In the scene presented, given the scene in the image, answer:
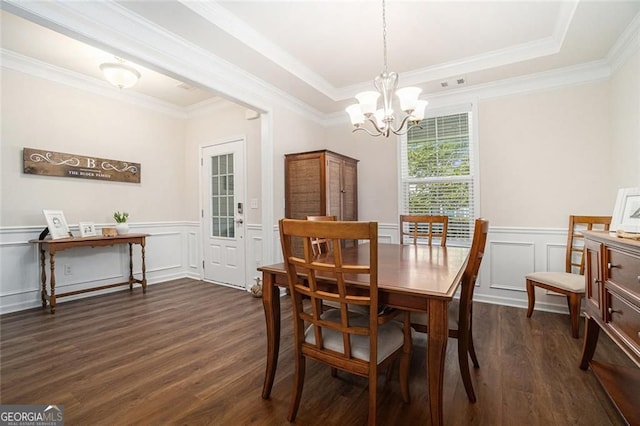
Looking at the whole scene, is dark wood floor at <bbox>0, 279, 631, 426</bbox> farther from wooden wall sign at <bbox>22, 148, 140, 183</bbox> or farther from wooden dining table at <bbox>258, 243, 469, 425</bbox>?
wooden wall sign at <bbox>22, 148, 140, 183</bbox>

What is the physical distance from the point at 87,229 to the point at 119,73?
1.91 metres

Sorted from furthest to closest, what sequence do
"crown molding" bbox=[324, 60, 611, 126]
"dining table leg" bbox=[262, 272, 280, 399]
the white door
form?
the white door < "crown molding" bbox=[324, 60, 611, 126] < "dining table leg" bbox=[262, 272, 280, 399]

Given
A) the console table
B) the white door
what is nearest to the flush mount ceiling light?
the white door

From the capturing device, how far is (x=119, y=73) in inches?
124

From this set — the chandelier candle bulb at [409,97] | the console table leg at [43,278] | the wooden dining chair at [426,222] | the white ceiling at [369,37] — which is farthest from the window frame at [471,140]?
the console table leg at [43,278]

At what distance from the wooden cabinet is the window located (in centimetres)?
169

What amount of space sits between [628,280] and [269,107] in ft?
11.4

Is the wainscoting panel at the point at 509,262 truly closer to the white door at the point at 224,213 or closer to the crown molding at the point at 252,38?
the crown molding at the point at 252,38

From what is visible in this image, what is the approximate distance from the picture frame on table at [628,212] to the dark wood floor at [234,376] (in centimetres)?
98

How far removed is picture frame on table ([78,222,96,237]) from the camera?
364 cm

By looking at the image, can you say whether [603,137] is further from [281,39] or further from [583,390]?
[281,39]

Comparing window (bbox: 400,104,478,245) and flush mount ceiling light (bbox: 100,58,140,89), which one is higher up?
flush mount ceiling light (bbox: 100,58,140,89)

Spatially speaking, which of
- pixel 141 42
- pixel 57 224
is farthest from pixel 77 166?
pixel 141 42

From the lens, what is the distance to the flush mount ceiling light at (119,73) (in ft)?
10.1
